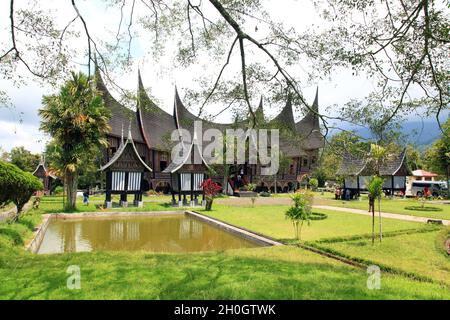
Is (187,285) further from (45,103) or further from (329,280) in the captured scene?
(45,103)

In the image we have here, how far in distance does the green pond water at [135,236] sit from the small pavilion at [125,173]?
3.80 metres

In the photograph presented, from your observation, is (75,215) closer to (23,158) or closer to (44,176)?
(44,176)

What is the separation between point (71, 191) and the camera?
17500 millimetres

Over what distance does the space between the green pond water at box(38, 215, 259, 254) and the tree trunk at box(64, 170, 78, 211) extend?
168 centimetres

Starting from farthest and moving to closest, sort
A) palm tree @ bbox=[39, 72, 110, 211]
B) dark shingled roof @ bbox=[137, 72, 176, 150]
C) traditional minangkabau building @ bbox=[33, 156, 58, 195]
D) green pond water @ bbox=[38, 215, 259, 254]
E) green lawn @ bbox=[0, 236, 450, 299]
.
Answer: dark shingled roof @ bbox=[137, 72, 176, 150], traditional minangkabau building @ bbox=[33, 156, 58, 195], palm tree @ bbox=[39, 72, 110, 211], green pond water @ bbox=[38, 215, 259, 254], green lawn @ bbox=[0, 236, 450, 299]

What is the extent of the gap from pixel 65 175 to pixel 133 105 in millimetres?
12535

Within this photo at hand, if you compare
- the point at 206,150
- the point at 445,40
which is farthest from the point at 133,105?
the point at 206,150

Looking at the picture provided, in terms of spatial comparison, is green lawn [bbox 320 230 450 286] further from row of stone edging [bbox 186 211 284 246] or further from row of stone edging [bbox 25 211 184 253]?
row of stone edging [bbox 25 211 184 253]

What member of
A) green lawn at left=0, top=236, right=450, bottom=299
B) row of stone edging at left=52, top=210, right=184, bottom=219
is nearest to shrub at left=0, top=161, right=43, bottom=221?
green lawn at left=0, top=236, right=450, bottom=299

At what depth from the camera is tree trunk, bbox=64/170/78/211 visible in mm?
17062

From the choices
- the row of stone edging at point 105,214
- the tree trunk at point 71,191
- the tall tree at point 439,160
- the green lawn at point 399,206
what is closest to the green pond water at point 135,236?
the row of stone edging at point 105,214

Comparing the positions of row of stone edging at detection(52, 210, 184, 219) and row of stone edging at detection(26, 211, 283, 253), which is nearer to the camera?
row of stone edging at detection(26, 211, 283, 253)

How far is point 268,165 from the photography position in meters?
34.4
